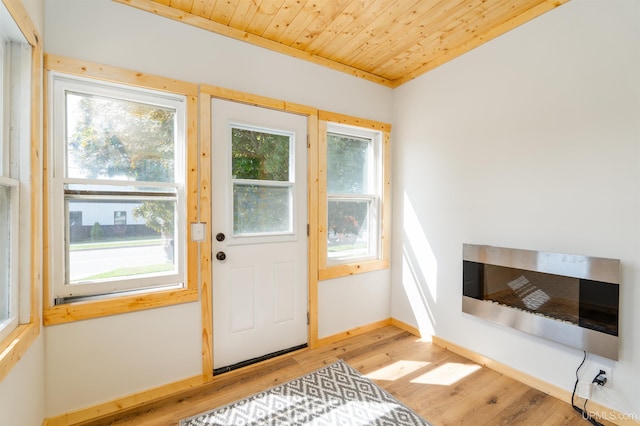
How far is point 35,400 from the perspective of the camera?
1.55 meters

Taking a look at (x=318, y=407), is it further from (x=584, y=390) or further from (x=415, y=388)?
(x=584, y=390)

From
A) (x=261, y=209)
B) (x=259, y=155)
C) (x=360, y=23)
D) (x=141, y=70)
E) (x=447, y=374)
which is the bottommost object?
(x=447, y=374)

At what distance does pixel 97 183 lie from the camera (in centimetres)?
184

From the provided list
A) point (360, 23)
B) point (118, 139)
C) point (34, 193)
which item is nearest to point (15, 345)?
point (34, 193)

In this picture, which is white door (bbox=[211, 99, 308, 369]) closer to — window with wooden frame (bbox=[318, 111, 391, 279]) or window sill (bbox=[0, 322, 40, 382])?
window with wooden frame (bbox=[318, 111, 391, 279])

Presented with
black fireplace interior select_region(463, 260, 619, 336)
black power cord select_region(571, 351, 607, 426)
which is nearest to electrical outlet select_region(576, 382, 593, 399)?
black power cord select_region(571, 351, 607, 426)

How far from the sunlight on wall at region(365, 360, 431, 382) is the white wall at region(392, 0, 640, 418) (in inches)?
20.1

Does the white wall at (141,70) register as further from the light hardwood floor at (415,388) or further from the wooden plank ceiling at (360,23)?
the light hardwood floor at (415,388)

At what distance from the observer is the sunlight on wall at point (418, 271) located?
2.84 meters

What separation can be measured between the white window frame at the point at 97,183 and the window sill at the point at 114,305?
0.07 m

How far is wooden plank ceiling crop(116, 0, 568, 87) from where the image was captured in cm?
202

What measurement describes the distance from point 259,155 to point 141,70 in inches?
38.9

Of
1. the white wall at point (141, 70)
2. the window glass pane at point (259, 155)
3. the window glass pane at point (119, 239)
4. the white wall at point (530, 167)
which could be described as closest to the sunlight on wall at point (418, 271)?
the white wall at point (530, 167)

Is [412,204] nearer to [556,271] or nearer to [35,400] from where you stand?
[556,271]
